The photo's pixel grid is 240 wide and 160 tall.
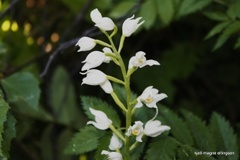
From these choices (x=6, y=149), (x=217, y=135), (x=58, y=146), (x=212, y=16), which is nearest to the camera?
(x=6, y=149)

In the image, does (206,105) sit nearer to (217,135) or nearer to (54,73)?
(54,73)

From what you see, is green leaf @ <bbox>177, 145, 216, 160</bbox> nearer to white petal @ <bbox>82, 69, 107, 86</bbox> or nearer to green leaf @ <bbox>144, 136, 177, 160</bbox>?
green leaf @ <bbox>144, 136, 177, 160</bbox>

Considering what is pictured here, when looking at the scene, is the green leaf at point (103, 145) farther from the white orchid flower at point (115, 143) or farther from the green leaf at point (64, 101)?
the green leaf at point (64, 101)

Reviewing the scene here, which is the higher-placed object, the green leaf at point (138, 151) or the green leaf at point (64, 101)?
the green leaf at point (138, 151)

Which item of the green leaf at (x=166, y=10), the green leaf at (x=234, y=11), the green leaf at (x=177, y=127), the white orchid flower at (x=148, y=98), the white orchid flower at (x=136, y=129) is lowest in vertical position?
the green leaf at (x=177, y=127)

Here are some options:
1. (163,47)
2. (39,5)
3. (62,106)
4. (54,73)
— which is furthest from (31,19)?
(163,47)

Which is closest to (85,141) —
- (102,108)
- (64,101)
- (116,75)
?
(102,108)

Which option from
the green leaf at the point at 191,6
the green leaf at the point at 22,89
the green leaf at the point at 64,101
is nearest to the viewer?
the green leaf at the point at 22,89

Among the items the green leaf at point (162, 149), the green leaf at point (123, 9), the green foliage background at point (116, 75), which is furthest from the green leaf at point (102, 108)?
the green leaf at point (123, 9)
